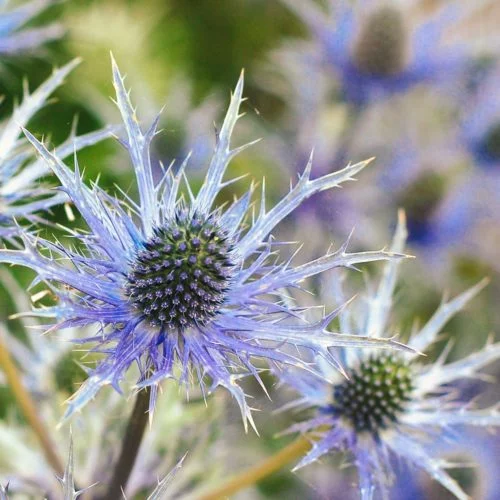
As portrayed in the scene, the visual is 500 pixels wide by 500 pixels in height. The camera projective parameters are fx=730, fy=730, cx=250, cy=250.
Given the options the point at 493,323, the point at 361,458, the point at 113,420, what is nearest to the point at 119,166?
the point at 113,420

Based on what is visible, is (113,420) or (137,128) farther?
(113,420)

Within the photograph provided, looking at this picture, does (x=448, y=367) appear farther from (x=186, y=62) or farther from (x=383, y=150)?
(x=186, y=62)

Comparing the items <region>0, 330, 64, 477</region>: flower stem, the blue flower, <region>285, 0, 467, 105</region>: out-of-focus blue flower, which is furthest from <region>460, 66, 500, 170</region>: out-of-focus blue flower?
<region>0, 330, 64, 477</region>: flower stem

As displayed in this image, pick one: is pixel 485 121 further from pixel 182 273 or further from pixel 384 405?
pixel 182 273

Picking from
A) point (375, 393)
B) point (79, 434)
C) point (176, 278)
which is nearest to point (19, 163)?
point (176, 278)

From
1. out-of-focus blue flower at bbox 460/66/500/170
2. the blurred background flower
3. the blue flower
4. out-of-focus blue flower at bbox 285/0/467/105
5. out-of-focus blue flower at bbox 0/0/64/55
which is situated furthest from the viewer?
out-of-focus blue flower at bbox 460/66/500/170

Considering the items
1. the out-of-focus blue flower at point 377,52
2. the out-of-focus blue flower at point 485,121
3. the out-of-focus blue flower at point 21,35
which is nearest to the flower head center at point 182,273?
the out-of-focus blue flower at point 21,35

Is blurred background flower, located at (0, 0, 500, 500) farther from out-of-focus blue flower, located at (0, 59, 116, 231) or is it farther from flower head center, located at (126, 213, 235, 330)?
flower head center, located at (126, 213, 235, 330)
